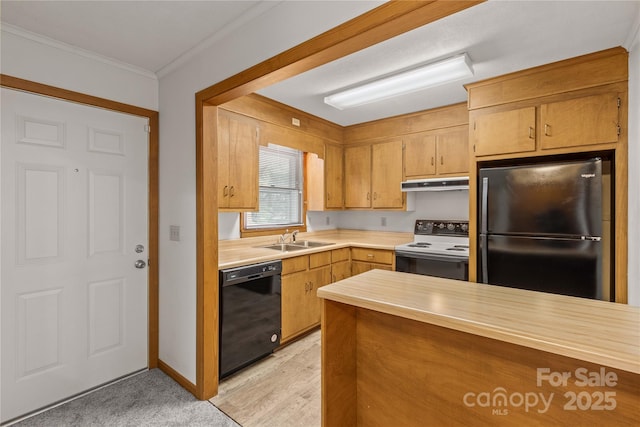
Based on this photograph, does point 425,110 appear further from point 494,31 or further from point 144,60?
point 144,60

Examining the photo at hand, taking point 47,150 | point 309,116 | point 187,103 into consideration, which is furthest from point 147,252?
point 309,116

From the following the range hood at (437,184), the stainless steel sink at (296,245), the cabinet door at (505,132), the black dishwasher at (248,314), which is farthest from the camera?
the stainless steel sink at (296,245)

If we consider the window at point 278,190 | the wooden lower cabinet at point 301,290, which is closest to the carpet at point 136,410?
the wooden lower cabinet at point 301,290

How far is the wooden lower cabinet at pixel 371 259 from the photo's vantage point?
339cm

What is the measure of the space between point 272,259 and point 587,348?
2.22 metres

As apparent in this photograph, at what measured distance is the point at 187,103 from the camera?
2.31m

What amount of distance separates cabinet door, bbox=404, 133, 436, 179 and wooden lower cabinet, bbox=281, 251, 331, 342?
1.43m

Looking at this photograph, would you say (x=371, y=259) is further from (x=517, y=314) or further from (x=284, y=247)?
(x=517, y=314)

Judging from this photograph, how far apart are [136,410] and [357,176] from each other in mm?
3291

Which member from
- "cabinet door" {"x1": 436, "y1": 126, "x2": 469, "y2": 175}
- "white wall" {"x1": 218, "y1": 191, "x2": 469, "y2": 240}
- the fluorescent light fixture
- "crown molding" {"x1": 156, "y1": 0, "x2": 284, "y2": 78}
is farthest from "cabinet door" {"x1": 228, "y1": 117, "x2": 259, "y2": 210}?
"cabinet door" {"x1": 436, "y1": 126, "x2": 469, "y2": 175}

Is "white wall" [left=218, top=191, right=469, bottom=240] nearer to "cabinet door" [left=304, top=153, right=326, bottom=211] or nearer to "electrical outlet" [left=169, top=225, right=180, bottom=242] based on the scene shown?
"cabinet door" [left=304, top=153, right=326, bottom=211]

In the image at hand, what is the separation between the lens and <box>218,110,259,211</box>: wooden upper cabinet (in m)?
2.71

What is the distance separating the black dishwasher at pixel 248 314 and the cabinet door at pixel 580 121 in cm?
252

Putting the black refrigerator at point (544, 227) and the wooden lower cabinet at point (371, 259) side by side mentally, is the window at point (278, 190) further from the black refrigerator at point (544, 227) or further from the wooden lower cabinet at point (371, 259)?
the black refrigerator at point (544, 227)
